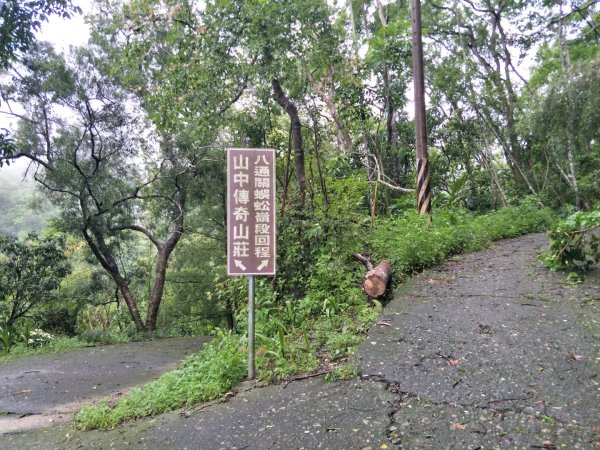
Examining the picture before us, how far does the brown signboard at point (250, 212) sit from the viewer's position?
4.03 meters

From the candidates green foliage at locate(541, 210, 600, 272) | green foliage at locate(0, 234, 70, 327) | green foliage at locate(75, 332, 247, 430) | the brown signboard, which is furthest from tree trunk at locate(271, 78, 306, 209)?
green foliage at locate(0, 234, 70, 327)

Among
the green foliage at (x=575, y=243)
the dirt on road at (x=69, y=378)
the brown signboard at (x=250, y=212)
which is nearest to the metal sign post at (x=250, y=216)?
the brown signboard at (x=250, y=212)

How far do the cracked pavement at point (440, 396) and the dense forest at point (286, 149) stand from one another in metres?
0.62

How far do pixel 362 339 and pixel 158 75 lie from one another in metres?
5.83

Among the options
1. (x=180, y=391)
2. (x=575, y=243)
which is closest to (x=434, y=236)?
(x=575, y=243)

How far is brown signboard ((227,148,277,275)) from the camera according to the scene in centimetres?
403

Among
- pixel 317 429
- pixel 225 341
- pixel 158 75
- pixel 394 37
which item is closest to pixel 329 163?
pixel 394 37

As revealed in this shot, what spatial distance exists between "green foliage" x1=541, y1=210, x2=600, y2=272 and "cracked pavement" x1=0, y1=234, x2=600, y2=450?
483 millimetres

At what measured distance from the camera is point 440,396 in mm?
3086

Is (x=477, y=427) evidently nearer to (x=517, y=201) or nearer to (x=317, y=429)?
(x=317, y=429)

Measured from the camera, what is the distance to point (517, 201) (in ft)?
44.3

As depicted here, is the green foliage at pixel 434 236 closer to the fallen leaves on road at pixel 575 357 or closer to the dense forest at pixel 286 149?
the dense forest at pixel 286 149

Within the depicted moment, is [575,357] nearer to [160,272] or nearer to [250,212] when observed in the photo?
[250,212]

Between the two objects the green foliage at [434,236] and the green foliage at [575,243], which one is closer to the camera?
the green foliage at [575,243]
